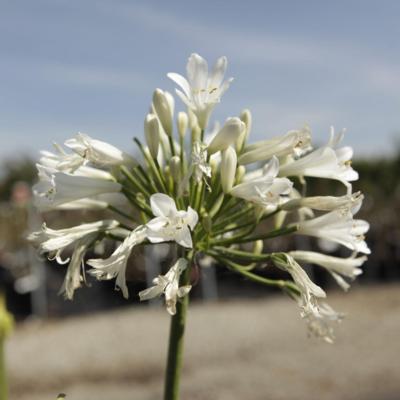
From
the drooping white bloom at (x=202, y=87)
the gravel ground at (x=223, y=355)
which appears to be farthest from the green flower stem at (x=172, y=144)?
the gravel ground at (x=223, y=355)

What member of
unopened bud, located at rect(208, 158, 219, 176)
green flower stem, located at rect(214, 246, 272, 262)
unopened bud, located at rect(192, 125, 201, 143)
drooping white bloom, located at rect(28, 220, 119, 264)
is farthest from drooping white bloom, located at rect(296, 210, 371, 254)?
drooping white bloom, located at rect(28, 220, 119, 264)

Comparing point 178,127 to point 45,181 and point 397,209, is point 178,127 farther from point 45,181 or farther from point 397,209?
point 397,209

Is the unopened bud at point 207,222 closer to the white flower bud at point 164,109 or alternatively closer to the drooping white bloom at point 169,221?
the drooping white bloom at point 169,221

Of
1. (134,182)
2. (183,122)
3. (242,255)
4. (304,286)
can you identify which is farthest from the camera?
(183,122)

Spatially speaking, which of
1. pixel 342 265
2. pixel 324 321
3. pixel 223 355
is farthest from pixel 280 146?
pixel 223 355

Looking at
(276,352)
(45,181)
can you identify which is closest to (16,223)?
(276,352)

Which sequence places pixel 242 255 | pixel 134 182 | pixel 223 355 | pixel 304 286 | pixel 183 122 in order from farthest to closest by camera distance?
pixel 223 355 < pixel 183 122 < pixel 134 182 < pixel 242 255 < pixel 304 286

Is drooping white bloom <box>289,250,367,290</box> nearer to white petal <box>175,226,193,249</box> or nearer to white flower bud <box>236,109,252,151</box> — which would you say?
white flower bud <box>236,109,252,151</box>

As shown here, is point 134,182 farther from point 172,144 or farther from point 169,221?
point 169,221
